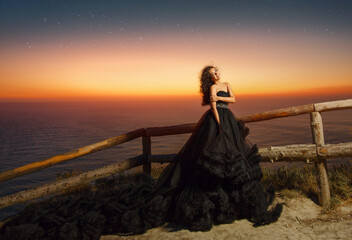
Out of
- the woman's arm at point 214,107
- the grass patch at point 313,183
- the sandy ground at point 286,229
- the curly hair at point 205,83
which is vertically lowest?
the sandy ground at point 286,229

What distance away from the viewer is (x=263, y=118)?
Result: 4.52m

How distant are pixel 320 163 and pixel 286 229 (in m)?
1.35

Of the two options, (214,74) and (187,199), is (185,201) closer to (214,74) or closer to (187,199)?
(187,199)

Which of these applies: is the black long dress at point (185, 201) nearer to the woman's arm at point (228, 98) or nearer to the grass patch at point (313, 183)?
the woman's arm at point (228, 98)

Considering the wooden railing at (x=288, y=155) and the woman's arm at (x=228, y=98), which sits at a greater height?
the woman's arm at (x=228, y=98)

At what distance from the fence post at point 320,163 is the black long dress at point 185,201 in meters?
1.01

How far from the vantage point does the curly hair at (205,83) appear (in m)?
4.12

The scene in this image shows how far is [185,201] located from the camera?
11.6ft

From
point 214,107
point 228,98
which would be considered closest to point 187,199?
point 214,107

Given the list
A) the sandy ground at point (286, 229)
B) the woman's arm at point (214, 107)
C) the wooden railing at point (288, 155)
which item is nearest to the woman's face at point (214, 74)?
the woman's arm at point (214, 107)

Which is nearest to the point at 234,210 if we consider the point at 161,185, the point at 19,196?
the point at 161,185

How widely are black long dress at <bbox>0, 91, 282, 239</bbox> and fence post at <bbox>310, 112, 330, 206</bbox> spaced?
1.01 m

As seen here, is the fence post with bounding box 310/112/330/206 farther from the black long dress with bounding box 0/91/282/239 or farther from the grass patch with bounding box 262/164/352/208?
the black long dress with bounding box 0/91/282/239

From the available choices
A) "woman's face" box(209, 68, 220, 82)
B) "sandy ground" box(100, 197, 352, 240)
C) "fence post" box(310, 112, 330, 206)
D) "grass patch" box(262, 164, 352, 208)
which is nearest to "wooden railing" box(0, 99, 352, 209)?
"fence post" box(310, 112, 330, 206)
